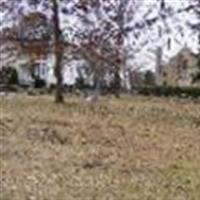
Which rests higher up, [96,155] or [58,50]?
[58,50]

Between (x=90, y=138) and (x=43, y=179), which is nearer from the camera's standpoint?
(x=43, y=179)

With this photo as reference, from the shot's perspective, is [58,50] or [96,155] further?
[58,50]

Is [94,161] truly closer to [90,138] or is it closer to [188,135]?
[90,138]

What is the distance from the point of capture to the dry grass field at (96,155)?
9048mm

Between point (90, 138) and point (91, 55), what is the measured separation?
381 inches

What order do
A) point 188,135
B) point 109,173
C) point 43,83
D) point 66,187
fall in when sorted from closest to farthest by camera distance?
point 66,187 < point 109,173 < point 188,135 < point 43,83

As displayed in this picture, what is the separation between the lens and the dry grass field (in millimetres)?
9048

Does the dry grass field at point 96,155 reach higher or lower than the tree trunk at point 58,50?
lower

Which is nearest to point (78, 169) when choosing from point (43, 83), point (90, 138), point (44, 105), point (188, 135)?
point (90, 138)

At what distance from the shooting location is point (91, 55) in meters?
23.7

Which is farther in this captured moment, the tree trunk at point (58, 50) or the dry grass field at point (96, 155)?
the tree trunk at point (58, 50)

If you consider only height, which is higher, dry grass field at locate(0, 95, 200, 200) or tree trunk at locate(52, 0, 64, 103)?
tree trunk at locate(52, 0, 64, 103)

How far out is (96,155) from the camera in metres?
12.1

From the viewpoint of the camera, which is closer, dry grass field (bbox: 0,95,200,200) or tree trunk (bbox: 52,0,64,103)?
dry grass field (bbox: 0,95,200,200)
